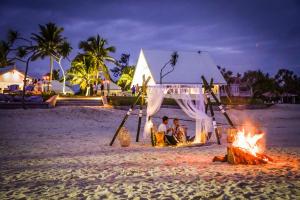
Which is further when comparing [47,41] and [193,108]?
[47,41]

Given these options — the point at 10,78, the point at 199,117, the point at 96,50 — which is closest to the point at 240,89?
the point at 96,50

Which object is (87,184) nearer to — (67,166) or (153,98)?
(67,166)

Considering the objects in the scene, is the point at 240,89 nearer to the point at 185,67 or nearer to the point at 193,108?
the point at 185,67

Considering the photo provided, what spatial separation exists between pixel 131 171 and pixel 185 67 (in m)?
33.0

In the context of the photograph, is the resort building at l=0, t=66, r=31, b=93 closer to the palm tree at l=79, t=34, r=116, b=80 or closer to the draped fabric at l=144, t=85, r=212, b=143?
the palm tree at l=79, t=34, r=116, b=80

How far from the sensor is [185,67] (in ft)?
132

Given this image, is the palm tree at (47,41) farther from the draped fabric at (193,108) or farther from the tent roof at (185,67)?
the draped fabric at (193,108)

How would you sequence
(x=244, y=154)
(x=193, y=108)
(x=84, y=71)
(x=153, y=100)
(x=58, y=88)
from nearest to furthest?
(x=244, y=154)
(x=193, y=108)
(x=153, y=100)
(x=84, y=71)
(x=58, y=88)

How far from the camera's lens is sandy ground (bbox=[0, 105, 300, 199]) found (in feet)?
20.3

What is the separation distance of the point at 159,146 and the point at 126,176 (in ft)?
16.3

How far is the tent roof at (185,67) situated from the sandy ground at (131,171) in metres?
24.1

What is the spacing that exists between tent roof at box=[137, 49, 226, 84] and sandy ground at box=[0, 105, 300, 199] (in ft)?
79.1

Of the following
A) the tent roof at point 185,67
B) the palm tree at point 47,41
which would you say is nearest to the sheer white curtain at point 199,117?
the tent roof at point 185,67

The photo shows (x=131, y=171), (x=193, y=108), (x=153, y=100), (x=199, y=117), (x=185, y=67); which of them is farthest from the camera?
(x=185, y=67)
